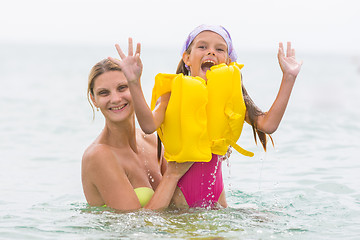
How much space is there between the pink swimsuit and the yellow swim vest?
14cm

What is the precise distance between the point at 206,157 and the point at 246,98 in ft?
1.99

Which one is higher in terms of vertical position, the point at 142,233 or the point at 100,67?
the point at 100,67

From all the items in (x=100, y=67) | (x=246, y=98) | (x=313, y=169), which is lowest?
(x=313, y=169)

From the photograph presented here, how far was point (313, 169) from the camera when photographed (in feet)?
25.9

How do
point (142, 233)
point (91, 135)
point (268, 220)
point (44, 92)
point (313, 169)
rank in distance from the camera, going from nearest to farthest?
point (142, 233), point (268, 220), point (313, 169), point (91, 135), point (44, 92)

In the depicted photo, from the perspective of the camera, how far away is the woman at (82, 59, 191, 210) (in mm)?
4797

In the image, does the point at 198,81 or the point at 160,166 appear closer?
the point at 198,81

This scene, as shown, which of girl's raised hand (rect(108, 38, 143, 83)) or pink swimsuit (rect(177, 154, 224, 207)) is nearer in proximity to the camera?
girl's raised hand (rect(108, 38, 143, 83))

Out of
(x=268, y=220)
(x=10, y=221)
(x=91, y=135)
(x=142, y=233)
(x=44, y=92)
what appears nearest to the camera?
(x=142, y=233)

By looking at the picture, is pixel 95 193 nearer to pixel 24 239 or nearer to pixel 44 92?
pixel 24 239

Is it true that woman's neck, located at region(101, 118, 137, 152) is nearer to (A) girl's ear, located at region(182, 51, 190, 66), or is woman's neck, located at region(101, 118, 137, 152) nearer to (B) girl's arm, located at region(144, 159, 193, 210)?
(B) girl's arm, located at region(144, 159, 193, 210)

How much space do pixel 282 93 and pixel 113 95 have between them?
56.1 inches

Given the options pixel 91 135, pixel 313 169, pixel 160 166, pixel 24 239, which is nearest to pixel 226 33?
pixel 160 166

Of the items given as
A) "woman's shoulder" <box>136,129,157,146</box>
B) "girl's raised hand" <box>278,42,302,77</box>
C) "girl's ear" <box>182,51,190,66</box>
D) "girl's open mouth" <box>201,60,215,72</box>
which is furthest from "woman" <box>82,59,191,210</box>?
"girl's raised hand" <box>278,42,302,77</box>
